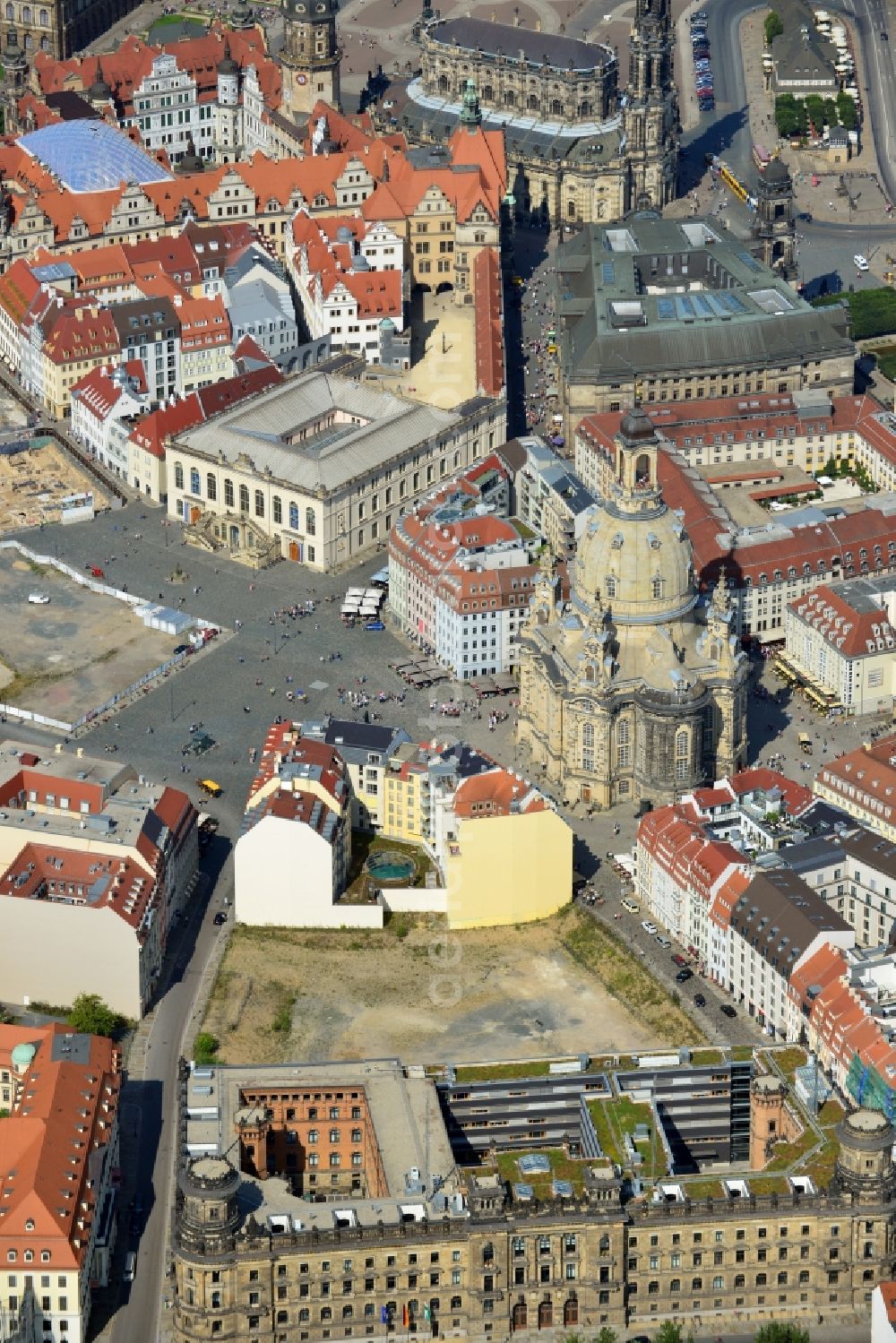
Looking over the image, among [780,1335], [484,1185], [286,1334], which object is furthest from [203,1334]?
[780,1335]

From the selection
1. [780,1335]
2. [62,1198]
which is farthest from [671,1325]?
[62,1198]

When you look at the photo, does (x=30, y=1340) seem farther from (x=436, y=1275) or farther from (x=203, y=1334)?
(x=436, y=1275)

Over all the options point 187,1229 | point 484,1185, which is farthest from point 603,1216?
point 187,1229

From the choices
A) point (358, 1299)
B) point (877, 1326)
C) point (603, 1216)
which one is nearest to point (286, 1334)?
point (358, 1299)

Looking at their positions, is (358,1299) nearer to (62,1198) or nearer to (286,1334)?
(286,1334)

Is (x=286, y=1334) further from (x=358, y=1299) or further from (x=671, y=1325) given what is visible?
(x=671, y=1325)

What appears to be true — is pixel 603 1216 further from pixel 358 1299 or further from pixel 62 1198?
pixel 62 1198
